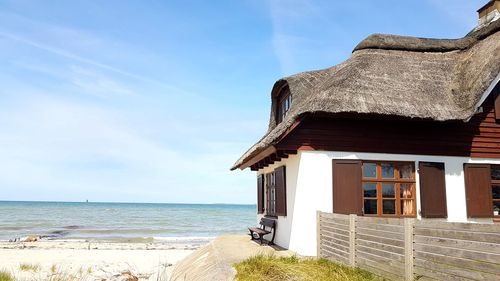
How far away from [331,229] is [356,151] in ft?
7.53

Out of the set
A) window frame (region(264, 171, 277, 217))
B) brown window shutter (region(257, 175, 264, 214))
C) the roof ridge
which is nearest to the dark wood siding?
the roof ridge

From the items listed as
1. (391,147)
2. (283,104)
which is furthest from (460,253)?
(283,104)

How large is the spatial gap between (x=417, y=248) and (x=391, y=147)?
16.3ft

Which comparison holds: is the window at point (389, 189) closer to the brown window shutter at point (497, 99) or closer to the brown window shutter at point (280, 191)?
the brown window shutter at point (280, 191)

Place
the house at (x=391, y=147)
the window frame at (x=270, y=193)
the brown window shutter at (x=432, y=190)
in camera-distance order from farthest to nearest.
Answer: the window frame at (x=270, y=193) < the brown window shutter at (x=432, y=190) < the house at (x=391, y=147)

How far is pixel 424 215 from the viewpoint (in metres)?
10.9

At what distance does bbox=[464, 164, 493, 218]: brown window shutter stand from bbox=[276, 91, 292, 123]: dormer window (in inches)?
213

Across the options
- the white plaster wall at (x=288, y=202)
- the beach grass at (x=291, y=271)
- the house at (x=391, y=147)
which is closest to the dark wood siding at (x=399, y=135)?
the house at (x=391, y=147)

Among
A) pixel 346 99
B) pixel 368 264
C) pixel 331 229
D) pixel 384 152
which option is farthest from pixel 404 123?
pixel 368 264

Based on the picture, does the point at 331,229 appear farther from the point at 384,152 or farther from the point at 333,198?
the point at 384,152

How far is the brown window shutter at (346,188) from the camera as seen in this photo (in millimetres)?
10453

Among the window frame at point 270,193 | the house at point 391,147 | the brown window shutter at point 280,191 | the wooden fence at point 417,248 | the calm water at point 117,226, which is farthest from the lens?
the calm water at point 117,226

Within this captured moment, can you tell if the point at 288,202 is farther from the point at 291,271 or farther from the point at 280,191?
the point at 291,271

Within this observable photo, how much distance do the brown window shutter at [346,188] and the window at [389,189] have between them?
0.28m
